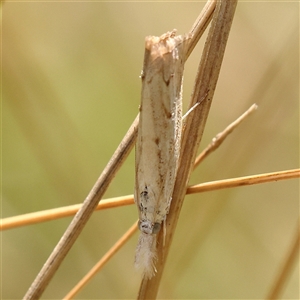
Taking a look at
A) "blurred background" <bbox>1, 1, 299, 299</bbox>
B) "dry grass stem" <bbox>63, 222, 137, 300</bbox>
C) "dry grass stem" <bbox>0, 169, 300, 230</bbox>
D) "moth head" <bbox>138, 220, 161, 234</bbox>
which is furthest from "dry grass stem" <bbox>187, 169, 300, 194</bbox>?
"blurred background" <bbox>1, 1, 299, 299</bbox>

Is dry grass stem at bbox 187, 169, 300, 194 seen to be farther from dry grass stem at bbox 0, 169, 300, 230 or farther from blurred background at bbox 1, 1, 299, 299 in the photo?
blurred background at bbox 1, 1, 299, 299

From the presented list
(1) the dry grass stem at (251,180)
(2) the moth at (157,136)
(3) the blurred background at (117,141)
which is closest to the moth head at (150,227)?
(2) the moth at (157,136)

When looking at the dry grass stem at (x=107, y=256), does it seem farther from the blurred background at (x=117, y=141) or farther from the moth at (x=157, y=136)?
the blurred background at (x=117, y=141)

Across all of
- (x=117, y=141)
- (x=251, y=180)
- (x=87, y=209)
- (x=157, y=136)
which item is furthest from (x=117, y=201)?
(x=117, y=141)

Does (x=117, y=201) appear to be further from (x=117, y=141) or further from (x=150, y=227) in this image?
(x=117, y=141)

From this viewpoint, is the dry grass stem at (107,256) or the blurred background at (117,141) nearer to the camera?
A: the dry grass stem at (107,256)

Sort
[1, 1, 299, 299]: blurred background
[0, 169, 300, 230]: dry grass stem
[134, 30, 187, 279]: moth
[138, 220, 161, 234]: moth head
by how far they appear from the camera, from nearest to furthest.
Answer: [134, 30, 187, 279]: moth → [0, 169, 300, 230]: dry grass stem → [138, 220, 161, 234]: moth head → [1, 1, 299, 299]: blurred background
